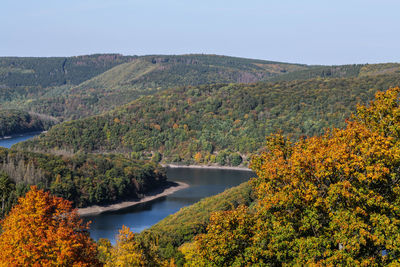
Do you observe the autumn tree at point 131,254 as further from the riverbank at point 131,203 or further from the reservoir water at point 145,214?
the riverbank at point 131,203

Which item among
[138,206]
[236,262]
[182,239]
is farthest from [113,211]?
[236,262]

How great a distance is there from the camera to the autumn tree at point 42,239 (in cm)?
3300

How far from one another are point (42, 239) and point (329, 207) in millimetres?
18598

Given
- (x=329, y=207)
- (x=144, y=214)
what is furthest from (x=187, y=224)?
(x=329, y=207)

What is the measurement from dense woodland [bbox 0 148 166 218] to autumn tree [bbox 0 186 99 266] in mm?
95204

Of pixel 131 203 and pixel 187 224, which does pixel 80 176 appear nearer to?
pixel 131 203

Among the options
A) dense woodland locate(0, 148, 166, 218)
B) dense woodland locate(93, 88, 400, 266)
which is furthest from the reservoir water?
dense woodland locate(93, 88, 400, 266)

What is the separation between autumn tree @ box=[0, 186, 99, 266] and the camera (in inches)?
1299

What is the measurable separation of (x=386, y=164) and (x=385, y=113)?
181 inches

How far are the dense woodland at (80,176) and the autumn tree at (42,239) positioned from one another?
95.2 meters

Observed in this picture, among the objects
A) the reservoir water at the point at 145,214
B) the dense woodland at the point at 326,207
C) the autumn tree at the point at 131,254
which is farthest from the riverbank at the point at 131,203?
the dense woodland at the point at 326,207

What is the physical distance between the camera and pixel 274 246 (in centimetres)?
2969

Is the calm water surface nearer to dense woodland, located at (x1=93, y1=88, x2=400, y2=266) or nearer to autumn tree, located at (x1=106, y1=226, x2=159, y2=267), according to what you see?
autumn tree, located at (x1=106, y1=226, x2=159, y2=267)

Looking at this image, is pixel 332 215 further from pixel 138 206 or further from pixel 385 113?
pixel 138 206
